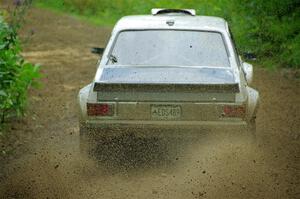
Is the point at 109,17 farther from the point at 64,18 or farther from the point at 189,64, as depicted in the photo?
the point at 189,64

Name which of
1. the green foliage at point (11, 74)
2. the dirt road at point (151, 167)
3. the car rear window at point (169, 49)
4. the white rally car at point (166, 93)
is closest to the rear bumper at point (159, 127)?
the white rally car at point (166, 93)

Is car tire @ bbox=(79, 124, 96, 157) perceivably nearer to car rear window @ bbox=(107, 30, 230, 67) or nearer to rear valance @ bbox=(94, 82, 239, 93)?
rear valance @ bbox=(94, 82, 239, 93)

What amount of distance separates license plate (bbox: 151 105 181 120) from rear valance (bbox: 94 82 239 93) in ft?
0.60

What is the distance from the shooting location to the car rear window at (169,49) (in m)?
6.90

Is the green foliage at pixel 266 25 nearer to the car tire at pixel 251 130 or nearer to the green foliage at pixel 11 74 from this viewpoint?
the green foliage at pixel 11 74

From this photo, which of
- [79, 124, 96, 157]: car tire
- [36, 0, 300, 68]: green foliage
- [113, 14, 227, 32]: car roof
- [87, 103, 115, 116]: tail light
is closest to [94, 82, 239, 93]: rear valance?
[87, 103, 115, 116]: tail light

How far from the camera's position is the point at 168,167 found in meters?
6.71

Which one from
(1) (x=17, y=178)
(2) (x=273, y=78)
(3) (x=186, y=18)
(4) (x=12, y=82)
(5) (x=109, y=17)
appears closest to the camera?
(1) (x=17, y=178)

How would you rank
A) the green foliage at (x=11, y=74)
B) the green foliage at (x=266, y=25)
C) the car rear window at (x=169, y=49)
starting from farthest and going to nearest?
the green foliage at (x=266, y=25) < the green foliage at (x=11, y=74) < the car rear window at (x=169, y=49)

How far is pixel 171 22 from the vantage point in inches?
291

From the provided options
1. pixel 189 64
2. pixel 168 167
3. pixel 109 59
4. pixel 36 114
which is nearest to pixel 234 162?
pixel 168 167

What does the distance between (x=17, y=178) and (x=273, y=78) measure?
7974mm

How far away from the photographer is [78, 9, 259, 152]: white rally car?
20.4ft

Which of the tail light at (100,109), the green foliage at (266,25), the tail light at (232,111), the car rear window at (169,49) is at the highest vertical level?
the car rear window at (169,49)
